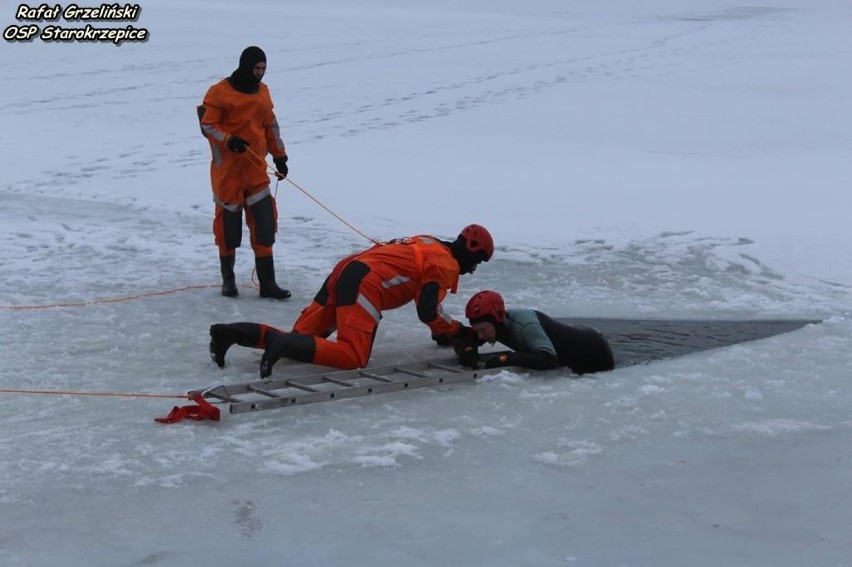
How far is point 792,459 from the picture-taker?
4688 millimetres

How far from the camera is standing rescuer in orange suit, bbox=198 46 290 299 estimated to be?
7238 mm

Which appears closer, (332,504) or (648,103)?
(332,504)

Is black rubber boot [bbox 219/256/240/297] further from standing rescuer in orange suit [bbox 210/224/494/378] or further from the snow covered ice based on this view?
standing rescuer in orange suit [bbox 210/224/494/378]

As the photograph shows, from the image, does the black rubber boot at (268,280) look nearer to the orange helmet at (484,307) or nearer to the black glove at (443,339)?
the black glove at (443,339)

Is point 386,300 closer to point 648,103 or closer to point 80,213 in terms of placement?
point 80,213

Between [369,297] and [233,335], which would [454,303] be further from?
[233,335]

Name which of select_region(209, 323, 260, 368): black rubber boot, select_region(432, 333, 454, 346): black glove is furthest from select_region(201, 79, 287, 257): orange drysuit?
select_region(209, 323, 260, 368): black rubber boot

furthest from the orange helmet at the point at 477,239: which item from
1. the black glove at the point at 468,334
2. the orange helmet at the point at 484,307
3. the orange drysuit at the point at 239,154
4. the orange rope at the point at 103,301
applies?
the orange rope at the point at 103,301

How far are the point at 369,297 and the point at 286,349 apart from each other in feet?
1.49

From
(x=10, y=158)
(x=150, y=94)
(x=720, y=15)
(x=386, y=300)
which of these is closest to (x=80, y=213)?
(x=10, y=158)

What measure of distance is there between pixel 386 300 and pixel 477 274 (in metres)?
2.33

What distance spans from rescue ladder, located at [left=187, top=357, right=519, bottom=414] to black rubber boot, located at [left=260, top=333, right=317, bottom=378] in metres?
0.10

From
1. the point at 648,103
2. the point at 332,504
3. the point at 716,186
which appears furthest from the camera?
the point at 648,103

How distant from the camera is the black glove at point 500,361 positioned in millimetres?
5836
